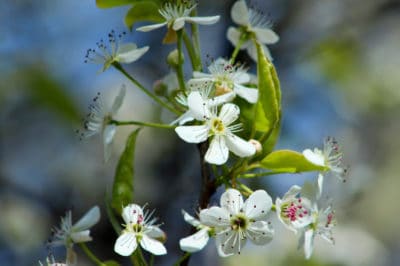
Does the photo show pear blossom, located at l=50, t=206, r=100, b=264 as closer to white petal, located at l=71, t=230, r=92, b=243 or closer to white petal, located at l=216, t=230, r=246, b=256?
white petal, located at l=71, t=230, r=92, b=243

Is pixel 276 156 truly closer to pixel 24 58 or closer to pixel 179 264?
pixel 179 264

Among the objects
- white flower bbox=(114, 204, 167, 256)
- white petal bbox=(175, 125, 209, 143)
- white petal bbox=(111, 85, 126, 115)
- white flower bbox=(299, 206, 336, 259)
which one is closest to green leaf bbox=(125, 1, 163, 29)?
white petal bbox=(111, 85, 126, 115)

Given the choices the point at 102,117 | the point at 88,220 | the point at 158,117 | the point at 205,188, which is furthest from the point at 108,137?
the point at 158,117

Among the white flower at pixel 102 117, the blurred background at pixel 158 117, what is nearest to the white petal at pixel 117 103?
the white flower at pixel 102 117

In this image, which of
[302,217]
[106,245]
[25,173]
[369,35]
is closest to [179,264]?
[302,217]

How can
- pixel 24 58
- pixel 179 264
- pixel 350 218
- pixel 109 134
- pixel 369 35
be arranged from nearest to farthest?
pixel 179 264 < pixel 109 134 < pixel 24 58 < pixel 369 35 < pixel 350 218

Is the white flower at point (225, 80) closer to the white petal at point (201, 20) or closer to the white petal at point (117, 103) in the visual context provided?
the white petal at point (201, 20)
